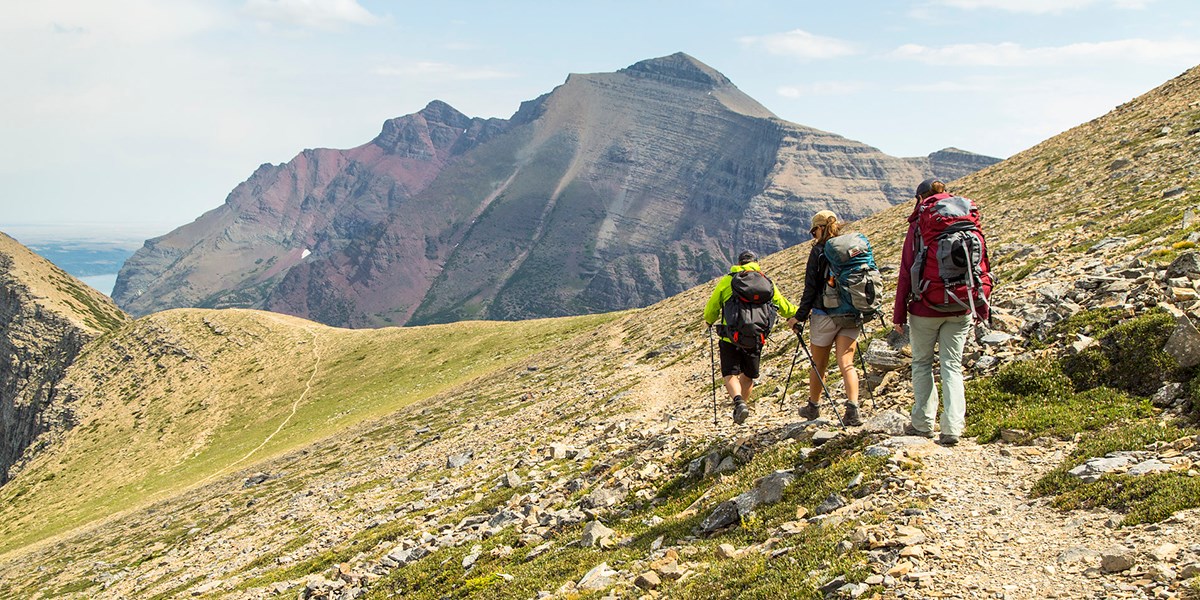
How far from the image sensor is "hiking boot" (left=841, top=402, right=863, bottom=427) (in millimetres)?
13008

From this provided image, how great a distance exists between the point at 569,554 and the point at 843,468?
5228mm

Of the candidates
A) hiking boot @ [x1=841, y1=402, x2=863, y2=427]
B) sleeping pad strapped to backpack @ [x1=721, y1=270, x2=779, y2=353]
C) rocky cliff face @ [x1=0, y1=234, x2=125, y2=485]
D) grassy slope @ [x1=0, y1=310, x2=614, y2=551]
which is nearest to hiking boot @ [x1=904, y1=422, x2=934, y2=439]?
hiking boot @ [x1=841, y1=402, x2=863, y2=427]

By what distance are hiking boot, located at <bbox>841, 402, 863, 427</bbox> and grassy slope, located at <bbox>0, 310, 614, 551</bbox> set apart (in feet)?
136

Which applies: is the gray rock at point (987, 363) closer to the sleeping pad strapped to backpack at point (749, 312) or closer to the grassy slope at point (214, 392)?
the sleeping pad strapped to backpack at point (749, 312)

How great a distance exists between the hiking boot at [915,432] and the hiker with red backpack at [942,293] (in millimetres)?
16

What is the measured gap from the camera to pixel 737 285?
15219 mm

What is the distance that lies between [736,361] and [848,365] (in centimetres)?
277

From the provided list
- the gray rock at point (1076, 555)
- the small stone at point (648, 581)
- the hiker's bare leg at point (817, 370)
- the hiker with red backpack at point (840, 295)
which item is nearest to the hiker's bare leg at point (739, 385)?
the hiker's bare leg at point (817, 370)

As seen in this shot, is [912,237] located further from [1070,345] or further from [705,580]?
[705,580]

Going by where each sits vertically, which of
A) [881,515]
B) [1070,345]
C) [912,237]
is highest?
[912,237]

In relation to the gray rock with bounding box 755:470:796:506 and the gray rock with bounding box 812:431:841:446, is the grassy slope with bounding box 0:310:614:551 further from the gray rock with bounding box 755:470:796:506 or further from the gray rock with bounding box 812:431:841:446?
the gray rock with bounding box 755:470:796:506

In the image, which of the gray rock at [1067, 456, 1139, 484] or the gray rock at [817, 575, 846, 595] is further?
the gray rock at [1067, 456, 1139, 484]

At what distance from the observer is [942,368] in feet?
38.1

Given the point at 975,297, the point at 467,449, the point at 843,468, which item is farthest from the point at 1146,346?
the point at 467,449
